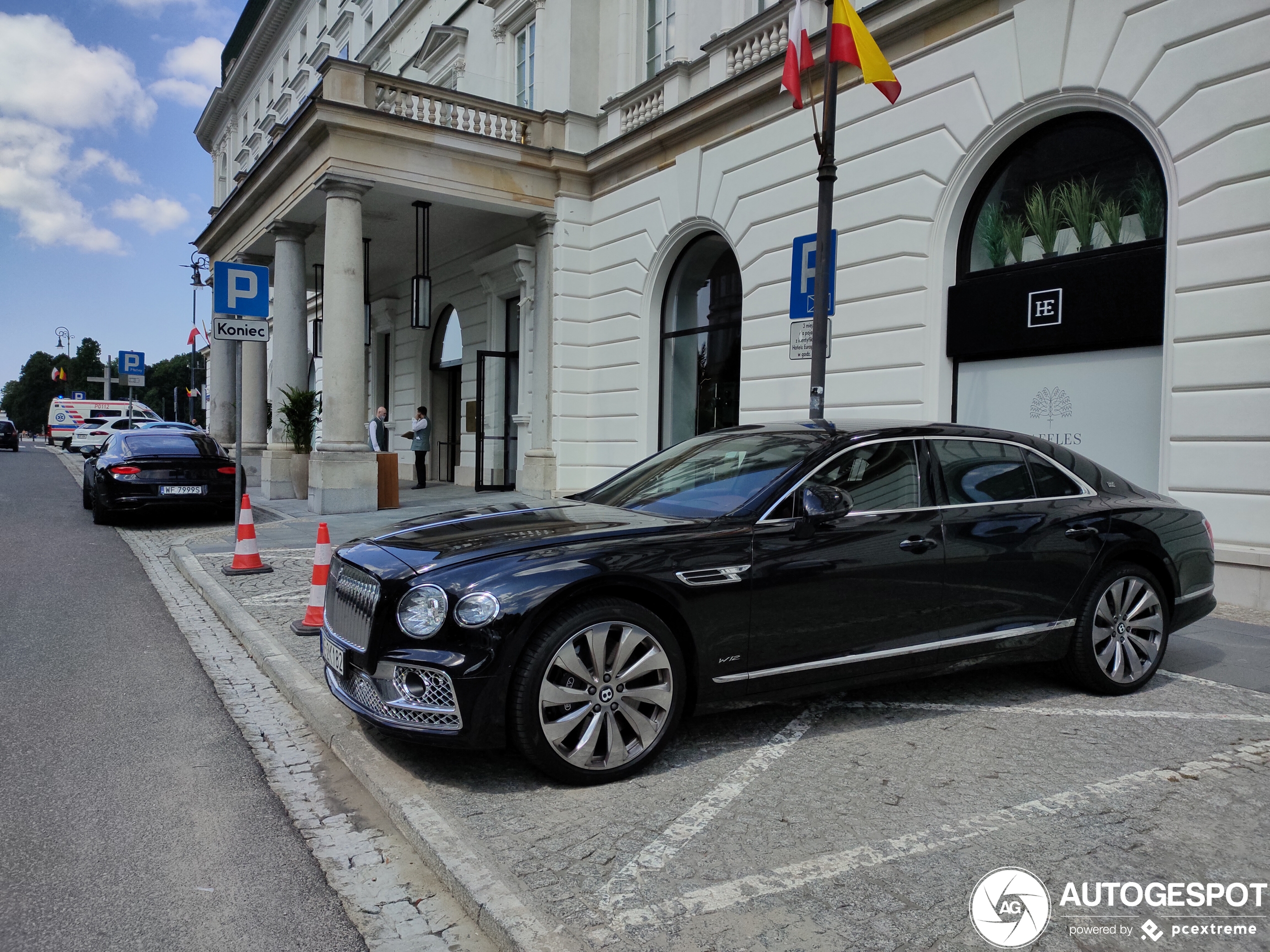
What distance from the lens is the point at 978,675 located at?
547 centimetres

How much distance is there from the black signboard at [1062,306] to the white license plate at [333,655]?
299 inches

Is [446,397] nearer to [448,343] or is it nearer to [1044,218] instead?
[448,343]

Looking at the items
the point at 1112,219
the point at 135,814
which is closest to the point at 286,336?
the point at 1112,219

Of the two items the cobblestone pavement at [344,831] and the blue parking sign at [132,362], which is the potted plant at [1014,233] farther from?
the blue parking sign at [132,362]

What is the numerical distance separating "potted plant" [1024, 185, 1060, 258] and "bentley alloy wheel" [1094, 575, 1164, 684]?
5.35m

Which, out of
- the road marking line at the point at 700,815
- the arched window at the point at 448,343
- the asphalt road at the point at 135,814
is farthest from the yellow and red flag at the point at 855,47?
the arched window at the point at 448,343

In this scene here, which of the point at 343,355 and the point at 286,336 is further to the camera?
the point at 286,336

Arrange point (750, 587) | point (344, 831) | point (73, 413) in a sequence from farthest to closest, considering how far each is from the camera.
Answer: point (73, 413)
point (750, 587)
point (344, 831)

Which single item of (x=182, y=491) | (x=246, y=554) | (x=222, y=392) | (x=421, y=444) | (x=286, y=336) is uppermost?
(x=286, y=336)

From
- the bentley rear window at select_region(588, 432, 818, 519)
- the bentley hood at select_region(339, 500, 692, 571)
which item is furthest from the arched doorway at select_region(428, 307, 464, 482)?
the bentley hood at select_region(339, 500, 692, 571)

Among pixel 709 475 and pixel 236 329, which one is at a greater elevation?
pixel 236 329

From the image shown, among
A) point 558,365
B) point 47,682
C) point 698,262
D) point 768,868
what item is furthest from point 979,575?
point 558,365

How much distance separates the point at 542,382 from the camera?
16938 mm

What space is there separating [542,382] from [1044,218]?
31.6ft
